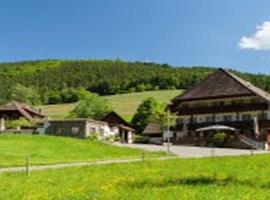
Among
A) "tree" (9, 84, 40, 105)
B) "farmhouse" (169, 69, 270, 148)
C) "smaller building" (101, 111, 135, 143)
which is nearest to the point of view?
"farmhouse" (169, 69, 270, 148)

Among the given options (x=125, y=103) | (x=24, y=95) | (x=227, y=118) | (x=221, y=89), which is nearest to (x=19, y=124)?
(x=221, y=89)

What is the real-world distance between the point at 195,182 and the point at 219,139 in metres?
65.6

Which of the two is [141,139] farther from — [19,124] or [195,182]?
[195,182]

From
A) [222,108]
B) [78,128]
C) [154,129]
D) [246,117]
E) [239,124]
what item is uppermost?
[222,108]

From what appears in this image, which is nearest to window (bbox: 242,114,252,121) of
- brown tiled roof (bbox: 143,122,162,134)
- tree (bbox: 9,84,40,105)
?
brown tiled roof (bbox: 143,122,162,134)

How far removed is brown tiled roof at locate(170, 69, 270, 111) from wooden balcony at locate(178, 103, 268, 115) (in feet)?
5.10

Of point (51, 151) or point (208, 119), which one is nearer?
point (51, 151)

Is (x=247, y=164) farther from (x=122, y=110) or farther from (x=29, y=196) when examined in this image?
(x=122, y=110)

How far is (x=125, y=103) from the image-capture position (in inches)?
7259

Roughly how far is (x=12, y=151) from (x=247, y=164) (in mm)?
25924

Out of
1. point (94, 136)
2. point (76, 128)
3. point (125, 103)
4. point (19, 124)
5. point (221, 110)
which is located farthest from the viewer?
point (125, 103)

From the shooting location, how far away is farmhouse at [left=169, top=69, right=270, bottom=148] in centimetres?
10081

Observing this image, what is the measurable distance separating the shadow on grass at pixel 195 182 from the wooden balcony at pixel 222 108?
74.3m

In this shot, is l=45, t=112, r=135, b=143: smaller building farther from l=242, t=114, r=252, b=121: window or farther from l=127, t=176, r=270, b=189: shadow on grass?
l=127, t=176, r=270, b=189: shadow on grass
